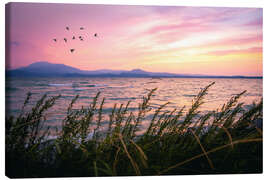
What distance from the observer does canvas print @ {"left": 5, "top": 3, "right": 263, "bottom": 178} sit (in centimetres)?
217

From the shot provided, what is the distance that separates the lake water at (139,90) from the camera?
282 cm

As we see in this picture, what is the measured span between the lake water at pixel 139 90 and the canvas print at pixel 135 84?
0.06 feet

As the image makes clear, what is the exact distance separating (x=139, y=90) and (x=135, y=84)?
15cm

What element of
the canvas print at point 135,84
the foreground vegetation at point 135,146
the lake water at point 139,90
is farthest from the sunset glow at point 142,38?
the foreground vegetation at point 135,146

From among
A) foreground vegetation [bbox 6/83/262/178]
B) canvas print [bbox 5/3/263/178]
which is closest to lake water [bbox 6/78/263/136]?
canvas print [bbox 5/3/263/178]

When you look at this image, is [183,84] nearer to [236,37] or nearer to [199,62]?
[199,62]

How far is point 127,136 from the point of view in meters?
2.17

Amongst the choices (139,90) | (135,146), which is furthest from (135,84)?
(135,146)

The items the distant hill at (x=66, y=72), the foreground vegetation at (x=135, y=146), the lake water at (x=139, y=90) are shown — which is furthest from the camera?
the distant hill at (x=66, y=72)

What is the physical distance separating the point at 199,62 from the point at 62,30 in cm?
228

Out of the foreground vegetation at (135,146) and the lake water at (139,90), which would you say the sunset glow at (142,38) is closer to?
the lake water at (139,90)

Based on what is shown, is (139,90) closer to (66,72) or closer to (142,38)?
(142,38)

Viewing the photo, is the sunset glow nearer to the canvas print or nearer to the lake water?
the canvas print

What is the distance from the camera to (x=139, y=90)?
4.54m
